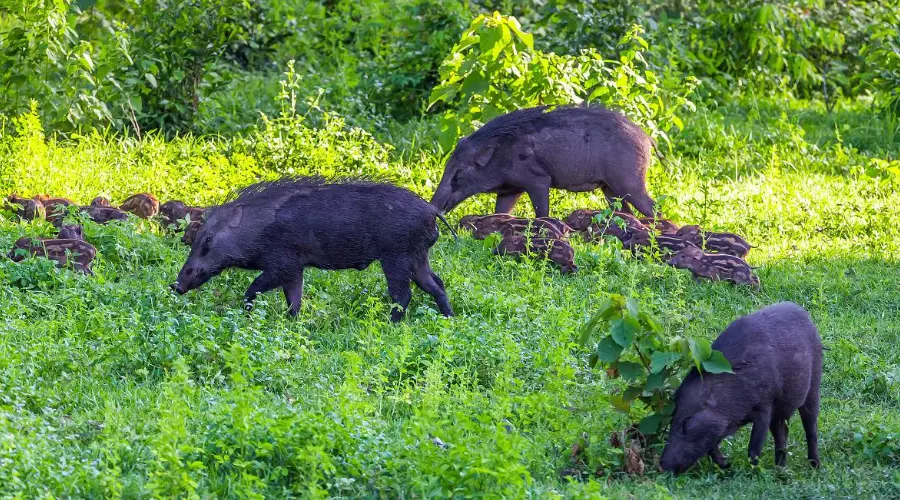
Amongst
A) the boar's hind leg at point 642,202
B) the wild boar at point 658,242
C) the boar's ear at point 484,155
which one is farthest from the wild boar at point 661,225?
the boar's ear at point 484,155

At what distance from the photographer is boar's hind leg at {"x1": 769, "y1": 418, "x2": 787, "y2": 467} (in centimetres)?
586

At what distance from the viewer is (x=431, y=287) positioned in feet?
26.1

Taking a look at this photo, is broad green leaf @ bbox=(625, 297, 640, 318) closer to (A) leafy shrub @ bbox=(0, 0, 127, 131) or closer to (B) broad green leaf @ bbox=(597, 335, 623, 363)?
(B) broad green leaf @ bbox=(597, 335, 623, 363)

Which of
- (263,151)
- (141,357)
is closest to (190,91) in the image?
(263,151)

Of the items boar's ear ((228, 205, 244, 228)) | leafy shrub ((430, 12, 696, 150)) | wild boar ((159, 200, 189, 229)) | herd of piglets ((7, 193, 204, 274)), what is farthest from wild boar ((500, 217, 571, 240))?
wild boar ((159, 200, 189, 229))

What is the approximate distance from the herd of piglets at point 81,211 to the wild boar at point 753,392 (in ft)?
13.7

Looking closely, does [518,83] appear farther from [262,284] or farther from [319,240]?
[262,284]

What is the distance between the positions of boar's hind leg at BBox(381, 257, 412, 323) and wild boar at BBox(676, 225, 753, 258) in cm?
237

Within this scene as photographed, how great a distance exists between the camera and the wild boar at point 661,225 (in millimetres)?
9406

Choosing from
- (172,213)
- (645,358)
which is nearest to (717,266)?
(645,358)

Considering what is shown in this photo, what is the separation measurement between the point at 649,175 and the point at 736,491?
587 cm

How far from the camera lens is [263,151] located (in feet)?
35.5

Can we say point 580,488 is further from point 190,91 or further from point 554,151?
point 190,91

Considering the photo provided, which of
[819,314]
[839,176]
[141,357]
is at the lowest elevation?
[839,176]
